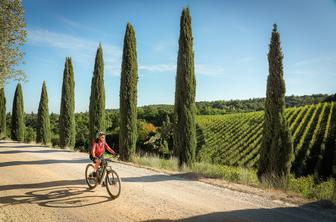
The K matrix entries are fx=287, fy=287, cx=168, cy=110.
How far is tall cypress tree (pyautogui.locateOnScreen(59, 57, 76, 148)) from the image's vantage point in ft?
87.6

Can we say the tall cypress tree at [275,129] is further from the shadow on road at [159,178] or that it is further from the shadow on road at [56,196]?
the shadow on road at [56,196]

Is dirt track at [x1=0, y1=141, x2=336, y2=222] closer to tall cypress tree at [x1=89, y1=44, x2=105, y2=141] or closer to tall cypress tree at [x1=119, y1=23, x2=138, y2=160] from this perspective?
tall cypress tree at [x1=119, y1=23, x2=138, y2=160]

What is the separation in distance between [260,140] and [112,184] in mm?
32414

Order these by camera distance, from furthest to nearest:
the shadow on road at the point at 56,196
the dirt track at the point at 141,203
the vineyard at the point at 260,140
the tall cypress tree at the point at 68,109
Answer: the vineyard at the point at 260,140, the tall cypress tree at the point at 68,109, the shadow on road at the point at 56,196, the dirt track at the point at 141,203

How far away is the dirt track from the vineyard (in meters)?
18.2

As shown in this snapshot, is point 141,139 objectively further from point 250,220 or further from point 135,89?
point 250,220

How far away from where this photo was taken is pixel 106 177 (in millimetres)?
7809

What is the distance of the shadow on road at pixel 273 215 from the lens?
18.6 feet

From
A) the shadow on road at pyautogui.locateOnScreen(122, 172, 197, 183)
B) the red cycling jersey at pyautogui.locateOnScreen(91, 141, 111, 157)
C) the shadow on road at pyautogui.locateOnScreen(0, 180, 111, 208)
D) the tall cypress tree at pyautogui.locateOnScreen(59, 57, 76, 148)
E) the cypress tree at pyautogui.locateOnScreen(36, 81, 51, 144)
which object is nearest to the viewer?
the shadow on road at pyautogui.locateOnScreen(0, 180, 111, 208)

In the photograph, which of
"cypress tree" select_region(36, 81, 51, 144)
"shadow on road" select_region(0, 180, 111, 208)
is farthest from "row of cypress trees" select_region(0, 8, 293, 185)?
"cypress tree" select_region(36, 81, 51, 144)

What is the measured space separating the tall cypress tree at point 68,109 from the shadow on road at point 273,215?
74.9 feet

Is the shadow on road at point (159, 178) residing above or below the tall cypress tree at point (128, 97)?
below

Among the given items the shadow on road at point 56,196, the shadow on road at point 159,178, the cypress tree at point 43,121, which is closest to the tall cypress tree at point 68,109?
the cypress tree at point 43,121

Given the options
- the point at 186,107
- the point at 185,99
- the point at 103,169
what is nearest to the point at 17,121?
the point at 185,99
